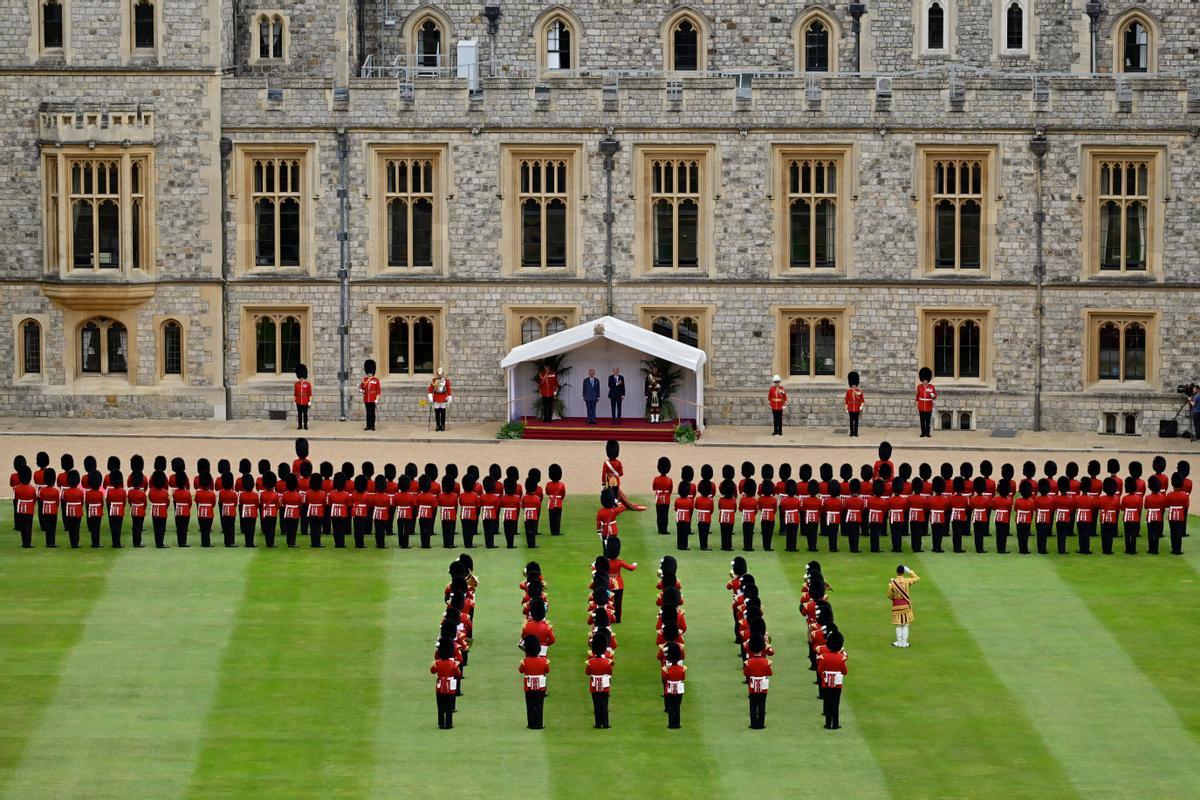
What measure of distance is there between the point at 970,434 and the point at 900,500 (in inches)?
536

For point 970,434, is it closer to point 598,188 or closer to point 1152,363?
point 1152,363

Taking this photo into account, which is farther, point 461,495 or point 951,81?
point 951,81

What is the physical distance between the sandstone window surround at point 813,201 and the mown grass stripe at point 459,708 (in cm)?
1752

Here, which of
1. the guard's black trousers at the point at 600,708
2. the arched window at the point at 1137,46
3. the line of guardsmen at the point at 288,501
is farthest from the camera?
the arched window at the point at 1137,46

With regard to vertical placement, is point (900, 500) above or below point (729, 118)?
below

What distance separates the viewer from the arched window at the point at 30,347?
167ft

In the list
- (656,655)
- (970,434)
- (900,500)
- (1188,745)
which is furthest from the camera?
(970,434)

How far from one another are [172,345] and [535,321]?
714cm

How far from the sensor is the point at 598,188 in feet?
167

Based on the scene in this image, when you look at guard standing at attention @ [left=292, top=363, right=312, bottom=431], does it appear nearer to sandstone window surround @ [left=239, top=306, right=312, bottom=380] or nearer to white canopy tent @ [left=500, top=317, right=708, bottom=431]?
sandstone window surround @ [left=239, top=306, right=312, bottom=380]

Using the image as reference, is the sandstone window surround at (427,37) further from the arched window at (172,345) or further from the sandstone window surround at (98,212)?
the arched window at (172,345)

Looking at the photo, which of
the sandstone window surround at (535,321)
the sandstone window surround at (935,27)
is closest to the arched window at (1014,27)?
the sandstone window surround at (935,27)

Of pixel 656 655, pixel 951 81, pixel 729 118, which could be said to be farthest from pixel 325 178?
pixel 656 655

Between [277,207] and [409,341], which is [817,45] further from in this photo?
[277,207]
